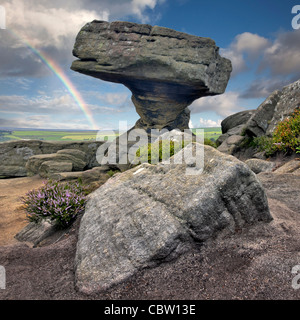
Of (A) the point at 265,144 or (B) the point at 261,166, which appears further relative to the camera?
(A) the point at 265,144

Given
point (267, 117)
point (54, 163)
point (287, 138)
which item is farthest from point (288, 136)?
point (54, 163)

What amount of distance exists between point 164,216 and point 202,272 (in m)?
1.14

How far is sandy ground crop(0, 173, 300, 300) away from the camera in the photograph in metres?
3.33

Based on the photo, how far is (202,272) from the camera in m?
3.71

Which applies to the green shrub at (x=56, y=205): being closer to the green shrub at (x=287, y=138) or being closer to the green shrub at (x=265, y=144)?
the green shrub at (x=287, y=138)

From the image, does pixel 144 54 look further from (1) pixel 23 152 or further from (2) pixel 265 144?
(1) pixel 23 152

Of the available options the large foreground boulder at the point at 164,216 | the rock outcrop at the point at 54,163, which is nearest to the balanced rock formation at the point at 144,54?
the rock outcrop at the point at 54,163

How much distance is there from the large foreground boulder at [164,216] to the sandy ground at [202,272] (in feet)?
0.64

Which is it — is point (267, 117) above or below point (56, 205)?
above

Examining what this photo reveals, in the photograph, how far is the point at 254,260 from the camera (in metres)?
3.82

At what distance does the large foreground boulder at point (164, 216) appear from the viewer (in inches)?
154

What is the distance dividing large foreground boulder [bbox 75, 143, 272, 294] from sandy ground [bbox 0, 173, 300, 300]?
0.19m

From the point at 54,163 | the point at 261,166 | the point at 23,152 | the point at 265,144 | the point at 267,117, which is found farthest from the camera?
the point at 23,152

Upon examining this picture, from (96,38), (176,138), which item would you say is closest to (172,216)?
(176,138)
